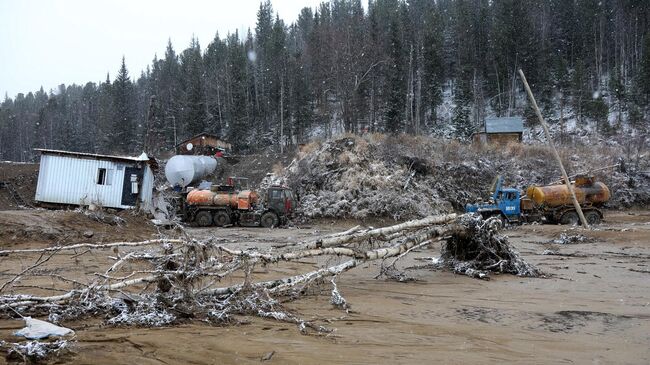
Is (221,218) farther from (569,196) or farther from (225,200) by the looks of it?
(569,196)

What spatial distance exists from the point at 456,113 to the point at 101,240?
1561 inches

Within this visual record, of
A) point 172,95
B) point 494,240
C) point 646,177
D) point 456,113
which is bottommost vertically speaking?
point 494,240

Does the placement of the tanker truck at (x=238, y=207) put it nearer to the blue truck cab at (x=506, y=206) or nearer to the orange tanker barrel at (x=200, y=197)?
the orange tanker barrel at (x=200, y=197)

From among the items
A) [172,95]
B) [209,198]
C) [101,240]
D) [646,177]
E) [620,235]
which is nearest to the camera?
[101,240]

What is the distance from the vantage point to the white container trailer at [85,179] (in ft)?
73.2

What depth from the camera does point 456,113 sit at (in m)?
46.2

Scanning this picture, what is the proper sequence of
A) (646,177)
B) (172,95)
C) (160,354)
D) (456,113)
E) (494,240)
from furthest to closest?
(172,95) → (456,113) → (646,177) → (494,240) → (160,354)

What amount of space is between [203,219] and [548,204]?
708 inches

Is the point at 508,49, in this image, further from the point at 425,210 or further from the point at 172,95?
the point at 172,95

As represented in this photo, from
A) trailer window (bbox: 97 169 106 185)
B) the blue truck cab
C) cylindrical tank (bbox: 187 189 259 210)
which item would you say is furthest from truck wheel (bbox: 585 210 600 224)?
trailer window (bbox: 97 169 106 185)

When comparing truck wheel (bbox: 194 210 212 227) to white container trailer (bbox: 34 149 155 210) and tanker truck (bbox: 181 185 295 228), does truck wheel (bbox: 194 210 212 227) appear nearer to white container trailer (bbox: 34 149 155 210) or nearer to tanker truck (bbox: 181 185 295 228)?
tanker truck (bbox: 181 185 295 228)

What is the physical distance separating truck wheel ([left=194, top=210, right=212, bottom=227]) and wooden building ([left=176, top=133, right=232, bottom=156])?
54.3 ft

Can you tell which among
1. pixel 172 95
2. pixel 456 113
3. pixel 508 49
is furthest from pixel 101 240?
pixel 172 95

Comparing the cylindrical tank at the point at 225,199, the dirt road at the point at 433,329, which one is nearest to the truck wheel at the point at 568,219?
the dirt road at the point at 433,329
